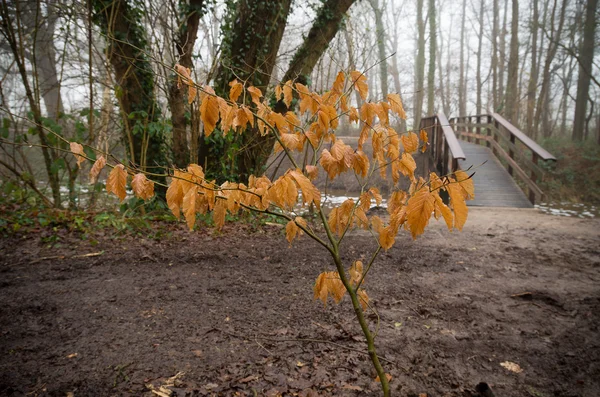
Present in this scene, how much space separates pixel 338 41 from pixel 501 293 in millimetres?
4555

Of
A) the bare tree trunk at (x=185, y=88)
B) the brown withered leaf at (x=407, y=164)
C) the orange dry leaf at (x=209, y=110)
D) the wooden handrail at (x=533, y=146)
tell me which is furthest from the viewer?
the wooden handrail at (x=533, y=146)

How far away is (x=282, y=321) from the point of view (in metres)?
2.28

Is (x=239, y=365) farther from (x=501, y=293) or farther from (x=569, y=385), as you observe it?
(x=501, y=293)

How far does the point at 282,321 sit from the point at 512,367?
1.35m

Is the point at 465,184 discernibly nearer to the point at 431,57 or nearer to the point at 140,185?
the point at 140,185

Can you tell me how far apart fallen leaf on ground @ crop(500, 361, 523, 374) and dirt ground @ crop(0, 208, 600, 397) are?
2 cm

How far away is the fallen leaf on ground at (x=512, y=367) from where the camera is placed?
180cm

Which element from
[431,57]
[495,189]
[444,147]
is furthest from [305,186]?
[431,57]

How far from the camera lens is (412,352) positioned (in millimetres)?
1938

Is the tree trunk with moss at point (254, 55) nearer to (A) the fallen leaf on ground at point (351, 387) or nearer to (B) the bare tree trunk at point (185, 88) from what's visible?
(B) the bare tree trunk at point (185, 88)

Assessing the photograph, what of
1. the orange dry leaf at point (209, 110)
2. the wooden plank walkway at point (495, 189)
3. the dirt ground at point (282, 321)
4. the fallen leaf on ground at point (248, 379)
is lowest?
the fallen leaf on ground at point (248, 379)

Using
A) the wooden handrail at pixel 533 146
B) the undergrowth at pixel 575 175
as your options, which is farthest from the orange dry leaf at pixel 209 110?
the undergrowth at pixel 575 175

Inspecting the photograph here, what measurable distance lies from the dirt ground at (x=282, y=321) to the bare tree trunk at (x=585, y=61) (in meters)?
10.2

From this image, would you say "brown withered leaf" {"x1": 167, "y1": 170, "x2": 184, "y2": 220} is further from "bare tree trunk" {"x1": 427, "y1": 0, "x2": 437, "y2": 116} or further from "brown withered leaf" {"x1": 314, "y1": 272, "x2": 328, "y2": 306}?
"bare tree trunk" {"x1": 427, "y1": 0, "x2": 437, "y2": 116}
